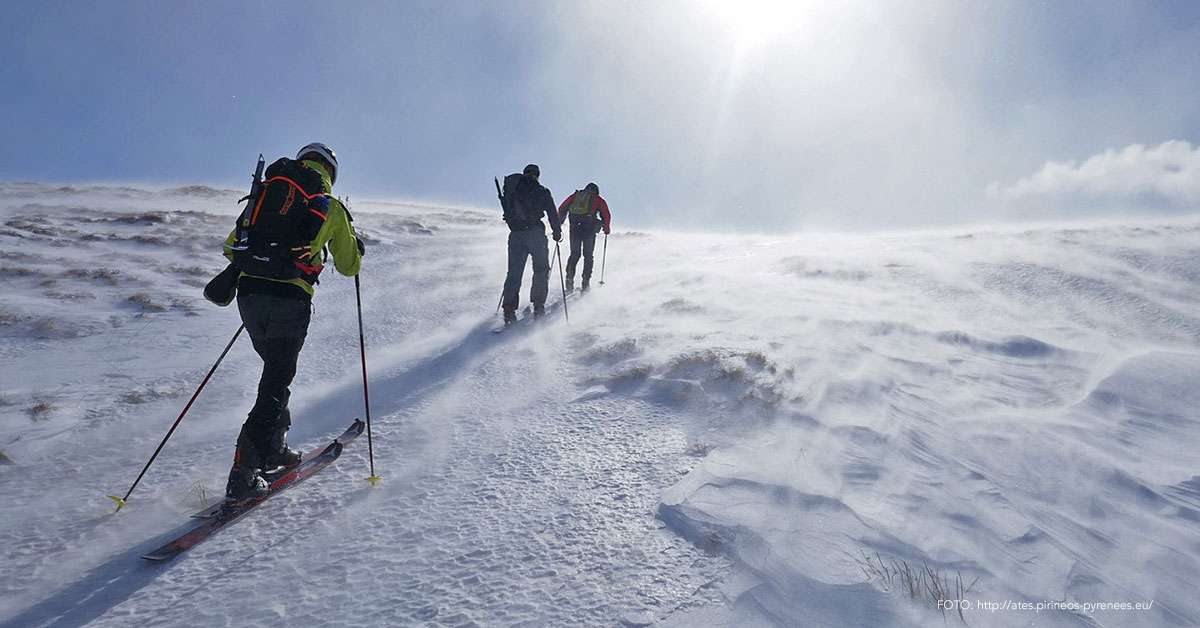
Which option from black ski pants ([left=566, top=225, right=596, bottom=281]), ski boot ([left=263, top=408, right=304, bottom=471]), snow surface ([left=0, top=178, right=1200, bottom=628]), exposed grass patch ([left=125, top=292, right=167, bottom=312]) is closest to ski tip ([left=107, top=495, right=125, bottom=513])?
snow surface ([left=0, top=178, right=1200, bottom=628])

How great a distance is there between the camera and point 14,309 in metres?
9.21

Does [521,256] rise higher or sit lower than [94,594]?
higher

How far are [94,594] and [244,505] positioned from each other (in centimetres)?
95

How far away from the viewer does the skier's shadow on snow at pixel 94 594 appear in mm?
3127

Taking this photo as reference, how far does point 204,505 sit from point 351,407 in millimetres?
2234

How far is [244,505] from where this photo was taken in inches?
165

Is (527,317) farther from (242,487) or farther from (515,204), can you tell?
(242,487)

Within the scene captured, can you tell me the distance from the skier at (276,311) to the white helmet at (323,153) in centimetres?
19

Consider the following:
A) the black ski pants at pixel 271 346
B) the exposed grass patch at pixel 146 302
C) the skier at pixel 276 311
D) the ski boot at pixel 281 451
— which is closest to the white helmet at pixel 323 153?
the skier at pixel 276 311

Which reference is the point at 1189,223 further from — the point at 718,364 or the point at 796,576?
the point at 796,576

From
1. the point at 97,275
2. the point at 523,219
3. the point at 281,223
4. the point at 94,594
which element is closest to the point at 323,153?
the point at 281,223

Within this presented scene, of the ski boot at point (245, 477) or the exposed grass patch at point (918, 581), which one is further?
the ski boot at point (245, 477)

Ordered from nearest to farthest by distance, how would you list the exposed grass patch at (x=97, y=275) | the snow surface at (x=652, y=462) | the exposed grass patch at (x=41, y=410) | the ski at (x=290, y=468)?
the snow surface at (x=652, y=462)
the ski at (x=290, y=468)
the exposed grass patch at (x=41, y=410)
the exposed grass patch at (x=97, y=275)

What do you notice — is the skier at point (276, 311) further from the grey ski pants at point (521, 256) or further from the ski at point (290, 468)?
the grey ski pants at point (521, 256)
